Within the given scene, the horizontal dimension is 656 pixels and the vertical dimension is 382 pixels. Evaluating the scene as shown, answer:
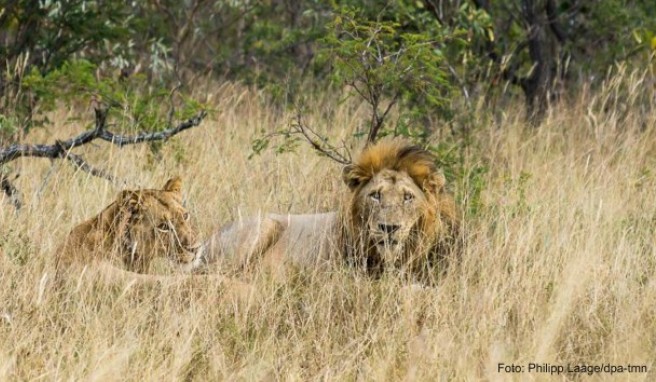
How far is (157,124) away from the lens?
8102 millimetres

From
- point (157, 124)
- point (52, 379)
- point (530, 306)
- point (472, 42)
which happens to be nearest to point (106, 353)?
point (52, 379)

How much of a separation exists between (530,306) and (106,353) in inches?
72.3

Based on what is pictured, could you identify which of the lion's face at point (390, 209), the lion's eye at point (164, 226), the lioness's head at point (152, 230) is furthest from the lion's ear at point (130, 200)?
the lion's face at point (390, 209)

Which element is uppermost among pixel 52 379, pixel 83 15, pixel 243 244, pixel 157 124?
pixel 83 15

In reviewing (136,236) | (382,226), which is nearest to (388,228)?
(382,226)

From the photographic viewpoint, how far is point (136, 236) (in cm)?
592

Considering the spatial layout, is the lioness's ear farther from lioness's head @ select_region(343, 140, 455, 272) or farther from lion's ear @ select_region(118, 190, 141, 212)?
lioness's head @ select_region(343, 140, 455, 272)

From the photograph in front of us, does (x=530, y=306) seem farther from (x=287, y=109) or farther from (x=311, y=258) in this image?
(x=287, y=109)

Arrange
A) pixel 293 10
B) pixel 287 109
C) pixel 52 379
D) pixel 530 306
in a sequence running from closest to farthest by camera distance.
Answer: pixel 52 379, pixel 530 306, pixel 287 109, pixel 293 10

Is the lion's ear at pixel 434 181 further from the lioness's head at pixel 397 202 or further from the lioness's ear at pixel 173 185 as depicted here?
the lioness's ear at pixel 173 185

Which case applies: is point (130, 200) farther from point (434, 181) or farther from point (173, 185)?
point (434, 181)

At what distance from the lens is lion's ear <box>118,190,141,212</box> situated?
5879 mm

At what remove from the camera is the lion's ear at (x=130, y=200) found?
5.88 meters

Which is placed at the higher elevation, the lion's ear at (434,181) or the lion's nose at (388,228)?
the lion's ear at (434,181)
